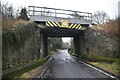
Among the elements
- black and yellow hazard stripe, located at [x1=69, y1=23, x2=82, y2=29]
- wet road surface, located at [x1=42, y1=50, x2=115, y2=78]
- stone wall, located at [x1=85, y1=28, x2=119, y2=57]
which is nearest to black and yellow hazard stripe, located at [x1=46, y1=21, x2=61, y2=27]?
black and yellow hazard stripe, located at [x1=69, y1=23, x2=82, y2=29]

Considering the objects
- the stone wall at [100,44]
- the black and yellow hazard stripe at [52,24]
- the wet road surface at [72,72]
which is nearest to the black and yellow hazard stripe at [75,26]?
the stone wall at [100,44]

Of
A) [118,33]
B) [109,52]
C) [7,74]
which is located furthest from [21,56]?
[118,33]

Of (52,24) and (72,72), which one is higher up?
(52,24)

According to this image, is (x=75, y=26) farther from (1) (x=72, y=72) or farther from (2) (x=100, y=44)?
(1) (x=72, y=72)

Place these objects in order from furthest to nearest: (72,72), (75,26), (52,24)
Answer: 1. (75,26)
2. (52,24)
3. (72,72)

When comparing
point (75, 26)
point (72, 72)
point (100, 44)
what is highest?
point (75, 26)

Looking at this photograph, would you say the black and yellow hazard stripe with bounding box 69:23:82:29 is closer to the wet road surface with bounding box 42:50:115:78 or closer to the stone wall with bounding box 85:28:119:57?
the stone wall with bounding box 85:28:119:57

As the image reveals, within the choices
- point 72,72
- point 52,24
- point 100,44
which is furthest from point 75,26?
point 72,72

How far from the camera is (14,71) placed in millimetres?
6660

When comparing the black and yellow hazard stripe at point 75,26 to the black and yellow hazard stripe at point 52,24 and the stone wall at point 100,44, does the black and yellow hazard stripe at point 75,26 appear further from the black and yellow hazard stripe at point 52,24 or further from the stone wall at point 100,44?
the black and yellow hazard stripe at point 52,24

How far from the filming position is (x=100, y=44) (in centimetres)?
1428

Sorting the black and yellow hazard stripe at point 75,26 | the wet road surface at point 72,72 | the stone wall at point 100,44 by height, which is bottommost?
the wet road surface at point 72,72

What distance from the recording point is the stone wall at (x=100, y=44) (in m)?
12.5

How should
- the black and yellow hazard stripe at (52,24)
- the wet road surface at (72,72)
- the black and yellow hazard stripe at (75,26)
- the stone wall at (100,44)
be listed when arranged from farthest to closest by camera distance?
the black and yellow hazard stripe at (75,26) < the black and yellow hazard stripe at (52,24) < the stone wall at (100,44) < the wet road surface at (72,72)
